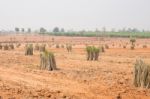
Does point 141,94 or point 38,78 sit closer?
point 141,94

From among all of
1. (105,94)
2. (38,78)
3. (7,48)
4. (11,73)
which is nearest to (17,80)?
(38,78)

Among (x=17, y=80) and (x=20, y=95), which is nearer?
(x=20, y=95)

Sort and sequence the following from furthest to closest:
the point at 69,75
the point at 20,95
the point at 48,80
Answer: the point at 69,75 → the point at 48,80 → the point at 20,95

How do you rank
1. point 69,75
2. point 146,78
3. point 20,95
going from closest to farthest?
1. point 20,95
2. point 146,78
3. point 69,75

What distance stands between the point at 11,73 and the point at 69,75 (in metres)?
3.16

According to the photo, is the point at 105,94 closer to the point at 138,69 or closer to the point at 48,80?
the point at 138,69

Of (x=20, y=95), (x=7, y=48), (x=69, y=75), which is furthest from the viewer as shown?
(x=7, y=48)

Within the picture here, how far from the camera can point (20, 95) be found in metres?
12.6

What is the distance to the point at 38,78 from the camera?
54.8 ft

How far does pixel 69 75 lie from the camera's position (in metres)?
17.8

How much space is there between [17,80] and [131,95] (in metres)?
5.71

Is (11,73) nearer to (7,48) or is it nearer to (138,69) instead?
(138,69)

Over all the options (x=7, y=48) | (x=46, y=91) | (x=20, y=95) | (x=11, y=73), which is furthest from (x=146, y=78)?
(x=7, y=48)

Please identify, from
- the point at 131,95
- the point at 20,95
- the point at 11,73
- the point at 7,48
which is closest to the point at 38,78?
the point at 11,73
